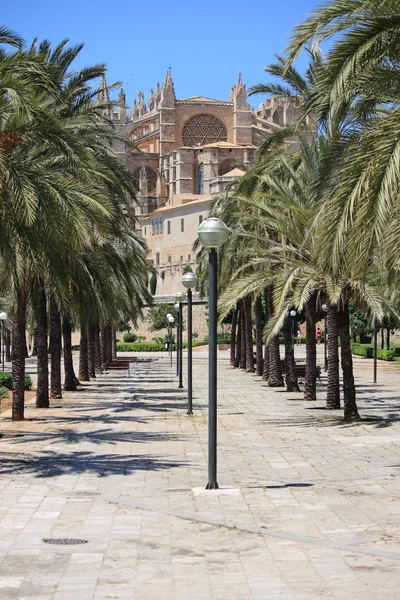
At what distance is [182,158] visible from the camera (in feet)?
317

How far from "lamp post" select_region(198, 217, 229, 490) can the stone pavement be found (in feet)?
1.25

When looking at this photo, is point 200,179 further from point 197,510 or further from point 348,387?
point 197,510

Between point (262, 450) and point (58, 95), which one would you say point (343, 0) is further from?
point (58, 95)

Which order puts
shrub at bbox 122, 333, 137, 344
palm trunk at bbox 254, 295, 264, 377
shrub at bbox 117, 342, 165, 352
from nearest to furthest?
palm trunk at bbox 254, 295, 264, 377 → shrub at bbox 117, 342, 165, 352 → shrub at bbox 122, 333, 137, 344

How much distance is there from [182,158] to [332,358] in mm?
79515

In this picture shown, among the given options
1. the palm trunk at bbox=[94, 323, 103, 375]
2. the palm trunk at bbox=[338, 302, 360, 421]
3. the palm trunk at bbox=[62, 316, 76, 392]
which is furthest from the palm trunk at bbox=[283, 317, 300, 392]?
the palm trunk at bbox=[94, 323, 103, 375]

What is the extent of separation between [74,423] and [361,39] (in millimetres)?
9436

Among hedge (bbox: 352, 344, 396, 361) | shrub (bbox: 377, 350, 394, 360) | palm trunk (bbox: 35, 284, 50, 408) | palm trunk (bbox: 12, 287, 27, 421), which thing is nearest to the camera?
palm trunk (bbox: 12, 287, 27, 421)

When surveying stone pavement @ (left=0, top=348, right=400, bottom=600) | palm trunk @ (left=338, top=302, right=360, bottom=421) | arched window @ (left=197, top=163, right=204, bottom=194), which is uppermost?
arched window @ (left=197, top=163, right=204, bottom=194)

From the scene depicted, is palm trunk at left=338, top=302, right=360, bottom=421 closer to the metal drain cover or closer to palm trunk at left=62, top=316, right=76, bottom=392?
palm trunk at left=62, top=316, right=76, bottom=392

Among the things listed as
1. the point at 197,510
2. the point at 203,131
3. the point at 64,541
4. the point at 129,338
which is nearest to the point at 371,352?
the point at 129,338

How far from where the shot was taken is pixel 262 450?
13.2 metres

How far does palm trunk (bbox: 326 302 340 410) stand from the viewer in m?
18.5

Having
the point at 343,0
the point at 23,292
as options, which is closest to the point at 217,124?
the point at 23,292
